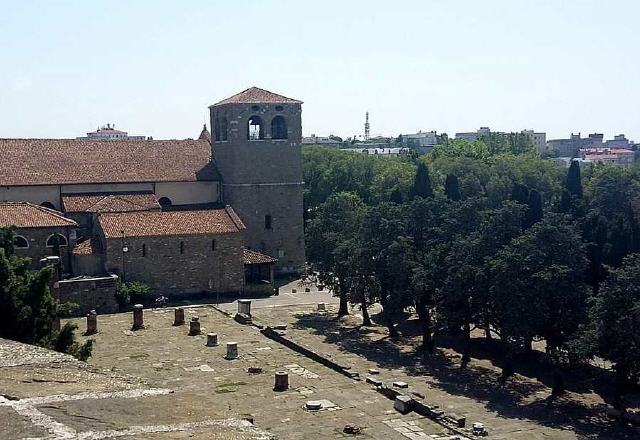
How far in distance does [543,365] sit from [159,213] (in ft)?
79.3

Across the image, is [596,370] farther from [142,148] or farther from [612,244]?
[142,148]

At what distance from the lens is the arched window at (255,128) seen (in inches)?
2067

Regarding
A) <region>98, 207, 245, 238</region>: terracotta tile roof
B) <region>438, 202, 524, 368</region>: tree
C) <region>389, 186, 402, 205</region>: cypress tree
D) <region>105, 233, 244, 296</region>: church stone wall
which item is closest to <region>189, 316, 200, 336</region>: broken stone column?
<region>105, 233, 244, 296</region>: church stone wall

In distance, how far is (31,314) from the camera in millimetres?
26484

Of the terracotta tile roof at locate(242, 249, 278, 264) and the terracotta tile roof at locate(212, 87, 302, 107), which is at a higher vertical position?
the terracotta tile roof at locate(212, 87, 302, 107)

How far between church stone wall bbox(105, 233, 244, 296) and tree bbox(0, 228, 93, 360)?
16.6 meters

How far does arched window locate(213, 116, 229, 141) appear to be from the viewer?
5284 centimetres

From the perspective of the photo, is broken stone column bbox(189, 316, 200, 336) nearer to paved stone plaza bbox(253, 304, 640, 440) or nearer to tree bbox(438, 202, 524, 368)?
paved stone plaza bbox(253, 304, 640, 440)

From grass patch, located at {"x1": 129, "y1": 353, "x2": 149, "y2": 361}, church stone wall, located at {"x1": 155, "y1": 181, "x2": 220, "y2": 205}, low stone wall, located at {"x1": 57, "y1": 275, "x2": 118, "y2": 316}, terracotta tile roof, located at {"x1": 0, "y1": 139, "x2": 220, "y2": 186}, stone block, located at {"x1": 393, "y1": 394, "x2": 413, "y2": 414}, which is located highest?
terracotta tile roof, located at {"x1": 0, "y1": 139, "x2": 220, "y2": 186}

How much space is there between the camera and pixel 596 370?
1252 inches

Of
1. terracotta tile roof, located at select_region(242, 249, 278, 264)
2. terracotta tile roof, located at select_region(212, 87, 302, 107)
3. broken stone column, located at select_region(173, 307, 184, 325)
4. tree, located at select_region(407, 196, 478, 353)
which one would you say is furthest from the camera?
terracotta tile roof, located at select_region(212, 87, 302, 107)

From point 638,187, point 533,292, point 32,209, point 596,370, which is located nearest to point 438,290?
point 533,292

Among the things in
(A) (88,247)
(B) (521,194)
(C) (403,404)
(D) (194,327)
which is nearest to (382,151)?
(B) (521,194)

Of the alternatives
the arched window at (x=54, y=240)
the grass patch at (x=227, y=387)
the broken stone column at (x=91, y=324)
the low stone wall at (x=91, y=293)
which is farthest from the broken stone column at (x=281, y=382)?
the arched window at (x=54, y=240)
